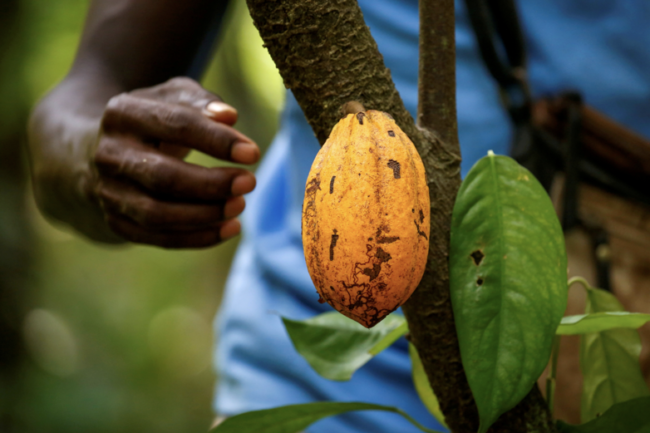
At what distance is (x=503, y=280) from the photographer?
323mm

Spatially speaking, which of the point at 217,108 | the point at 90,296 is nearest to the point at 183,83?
the point at 217,108

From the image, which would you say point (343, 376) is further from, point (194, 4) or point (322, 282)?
point (194, 4)

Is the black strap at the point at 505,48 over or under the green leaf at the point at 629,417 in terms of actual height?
over

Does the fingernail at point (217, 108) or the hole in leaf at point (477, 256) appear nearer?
the hole in leaf at point (477, 256)

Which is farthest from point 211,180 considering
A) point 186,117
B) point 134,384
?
point 134,384

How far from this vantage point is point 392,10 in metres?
0.99

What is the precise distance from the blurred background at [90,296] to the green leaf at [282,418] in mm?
2514

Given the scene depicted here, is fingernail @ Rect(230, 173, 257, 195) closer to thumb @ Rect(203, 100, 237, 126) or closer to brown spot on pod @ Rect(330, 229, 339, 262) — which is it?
thumb @ Rect(203, 100, 237, 126)

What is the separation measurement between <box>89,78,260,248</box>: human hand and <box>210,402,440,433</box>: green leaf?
0.31 metres

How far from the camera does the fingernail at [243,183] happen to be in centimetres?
66

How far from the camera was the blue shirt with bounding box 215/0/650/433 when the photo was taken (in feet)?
2.85

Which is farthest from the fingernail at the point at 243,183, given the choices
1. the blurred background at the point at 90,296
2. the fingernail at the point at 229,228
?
the blurred background at the point at 90,296

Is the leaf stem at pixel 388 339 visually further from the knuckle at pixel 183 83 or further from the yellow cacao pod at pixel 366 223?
Answer: the knuckle at pixel 183 83

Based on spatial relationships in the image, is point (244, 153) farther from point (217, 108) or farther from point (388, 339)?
point (388, 339)
